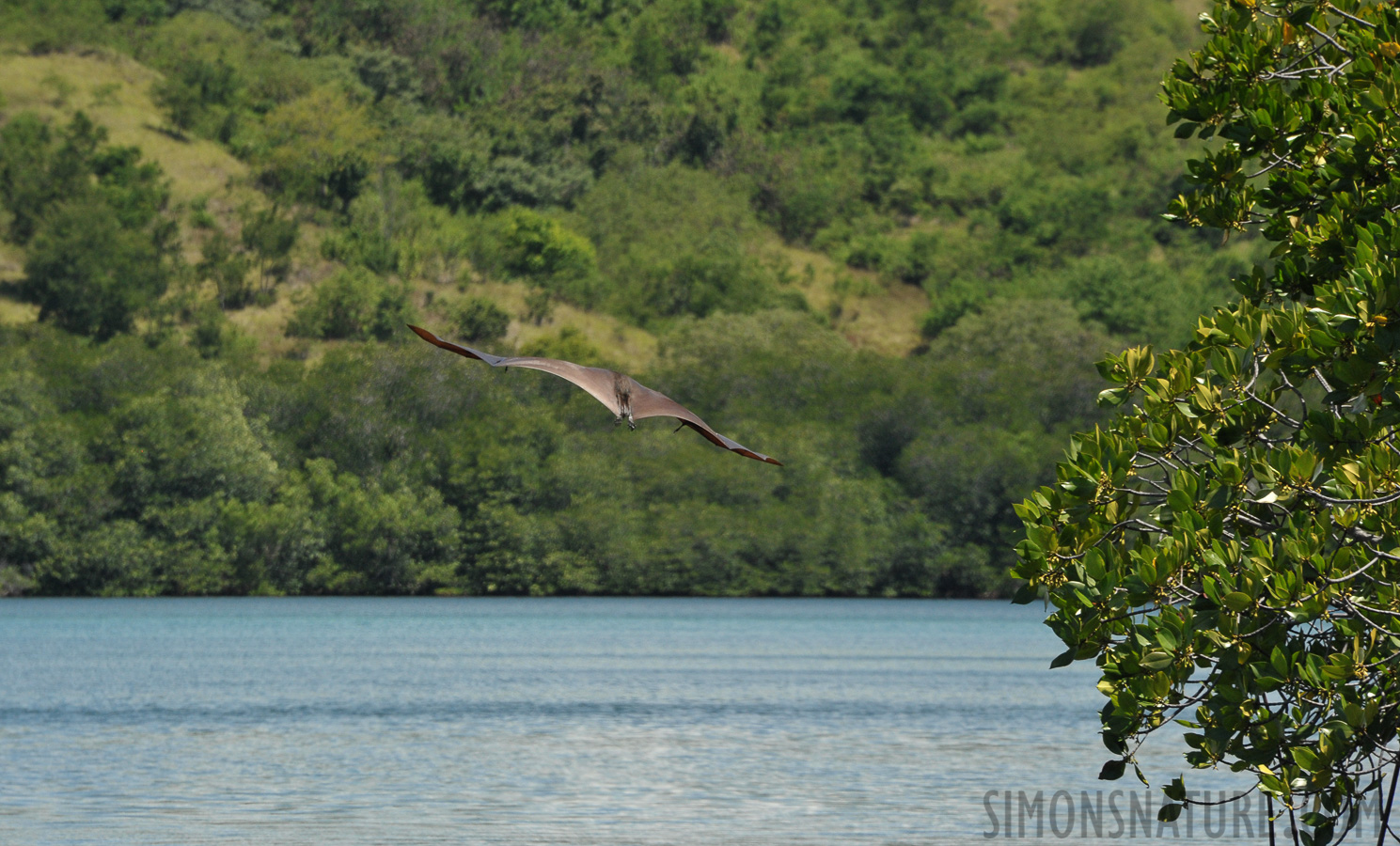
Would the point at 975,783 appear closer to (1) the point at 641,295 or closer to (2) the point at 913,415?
(2) the point at 913,415

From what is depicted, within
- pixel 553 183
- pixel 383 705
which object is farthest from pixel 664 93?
pixel 383 705

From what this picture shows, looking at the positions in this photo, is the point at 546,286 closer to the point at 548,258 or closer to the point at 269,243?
the point at 548,258

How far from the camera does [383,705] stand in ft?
160

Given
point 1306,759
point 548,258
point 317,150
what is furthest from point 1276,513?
point 317,150

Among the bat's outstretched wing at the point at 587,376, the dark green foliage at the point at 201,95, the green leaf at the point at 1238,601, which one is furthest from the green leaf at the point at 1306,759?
the dark green foliage at the point at 201,95

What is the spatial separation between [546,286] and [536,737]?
10675 cm

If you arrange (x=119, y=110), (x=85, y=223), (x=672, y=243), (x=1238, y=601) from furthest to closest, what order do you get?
(x=672, y=243) < (x=119, y=110) < (x=85, y=223) < (x=1238, y=601)

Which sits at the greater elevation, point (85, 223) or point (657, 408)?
point (85, 223)

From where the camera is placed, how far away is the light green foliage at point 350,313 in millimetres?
126625

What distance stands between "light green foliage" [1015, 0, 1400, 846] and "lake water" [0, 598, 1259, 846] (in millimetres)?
14569

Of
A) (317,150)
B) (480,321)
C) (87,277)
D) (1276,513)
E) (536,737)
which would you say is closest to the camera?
(1276,513)

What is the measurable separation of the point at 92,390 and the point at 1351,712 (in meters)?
87.8

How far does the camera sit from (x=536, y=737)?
42062mm

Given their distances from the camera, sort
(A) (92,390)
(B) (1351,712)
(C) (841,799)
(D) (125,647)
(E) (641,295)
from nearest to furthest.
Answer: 1. (B) (1351,712)
2. (C) (841,799)
3. (D) (125,647)
4. (A) (92,390)
5. (E) (641,295)
